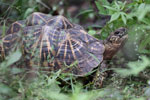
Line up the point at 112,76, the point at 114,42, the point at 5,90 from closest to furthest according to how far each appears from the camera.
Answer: the point at 5,90, the point at 112,76, the point at 114,42

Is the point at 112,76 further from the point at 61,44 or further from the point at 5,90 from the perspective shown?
the point at 5,90

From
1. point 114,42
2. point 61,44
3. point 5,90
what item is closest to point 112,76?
point 114,42

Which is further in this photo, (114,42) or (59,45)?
(114,42)

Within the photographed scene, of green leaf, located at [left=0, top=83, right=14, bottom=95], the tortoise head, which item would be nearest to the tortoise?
the tortoise head

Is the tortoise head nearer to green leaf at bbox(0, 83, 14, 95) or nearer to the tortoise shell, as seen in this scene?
the tortoise shell

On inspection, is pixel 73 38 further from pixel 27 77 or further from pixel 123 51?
pixel 27 77

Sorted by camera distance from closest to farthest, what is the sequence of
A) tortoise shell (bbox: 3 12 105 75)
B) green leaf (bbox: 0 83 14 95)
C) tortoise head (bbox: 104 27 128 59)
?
green leaf (bbox: 0 83 14 95) → tortoise shell (bbox: 3 12 105 75) → tortoise head (bbox: 104 27 128 59)

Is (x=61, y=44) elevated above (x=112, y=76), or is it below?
above
